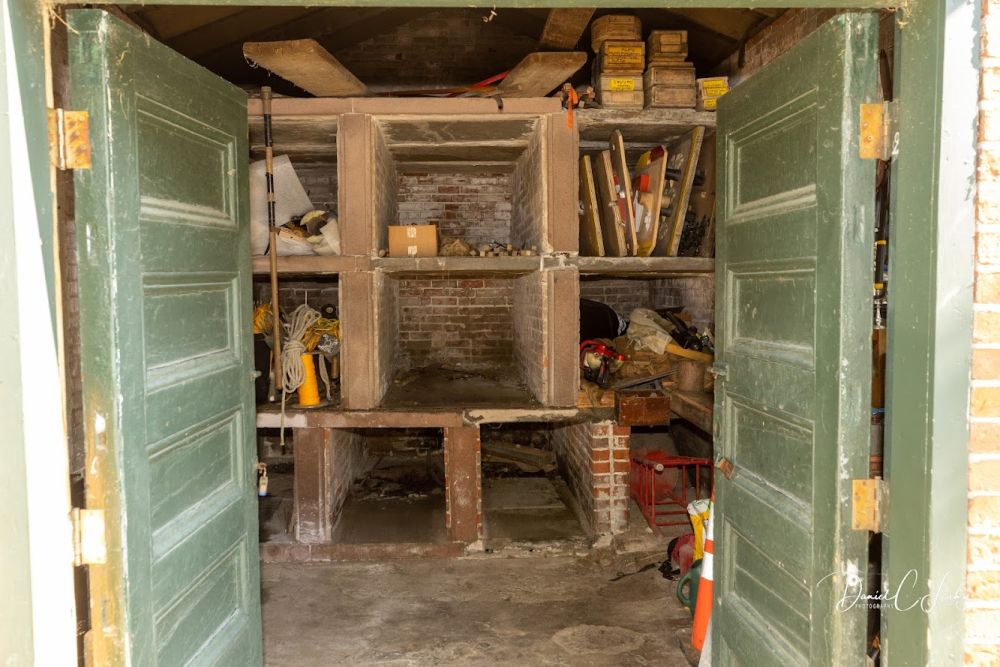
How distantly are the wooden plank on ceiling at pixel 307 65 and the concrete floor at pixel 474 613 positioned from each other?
10.4 ft

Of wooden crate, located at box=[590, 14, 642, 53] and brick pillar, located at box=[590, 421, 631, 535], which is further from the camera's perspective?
brick pillar, located at box=[590, 421, 631, 535]

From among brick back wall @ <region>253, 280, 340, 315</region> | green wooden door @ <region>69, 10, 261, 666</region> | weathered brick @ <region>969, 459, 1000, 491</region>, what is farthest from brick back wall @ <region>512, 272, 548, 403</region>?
weathered brick @ <region>969, 459, 1000, 491</region>

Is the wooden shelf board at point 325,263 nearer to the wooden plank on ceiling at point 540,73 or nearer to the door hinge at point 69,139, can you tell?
the wooden plank on ceiling at point 540,73

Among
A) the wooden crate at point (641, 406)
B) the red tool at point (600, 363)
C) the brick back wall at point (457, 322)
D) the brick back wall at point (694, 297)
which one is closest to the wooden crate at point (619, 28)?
the brick back wall at point (694, 297)

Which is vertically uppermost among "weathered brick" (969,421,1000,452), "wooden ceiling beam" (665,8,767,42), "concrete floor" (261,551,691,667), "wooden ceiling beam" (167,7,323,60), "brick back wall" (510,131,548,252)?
"wooden ceiling beam" (167,7,323,60)

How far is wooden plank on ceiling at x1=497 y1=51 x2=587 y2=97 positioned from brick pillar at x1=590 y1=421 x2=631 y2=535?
232cm

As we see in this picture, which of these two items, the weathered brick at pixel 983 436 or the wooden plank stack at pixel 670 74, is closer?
the weathered brick at pixel 983 436

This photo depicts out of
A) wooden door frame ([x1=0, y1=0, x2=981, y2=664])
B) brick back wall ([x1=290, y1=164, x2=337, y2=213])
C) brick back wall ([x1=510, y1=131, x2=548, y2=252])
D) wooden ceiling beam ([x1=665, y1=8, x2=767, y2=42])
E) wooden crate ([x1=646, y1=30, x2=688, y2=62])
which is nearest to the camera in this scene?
wooden door frame ([x1=0, y1=0, x2=981, y2=664])

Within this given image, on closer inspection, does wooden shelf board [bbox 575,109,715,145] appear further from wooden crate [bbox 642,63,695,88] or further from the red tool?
the red tool

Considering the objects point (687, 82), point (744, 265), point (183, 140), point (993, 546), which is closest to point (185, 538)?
point (183, 140)

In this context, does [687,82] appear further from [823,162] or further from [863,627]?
[863,627]

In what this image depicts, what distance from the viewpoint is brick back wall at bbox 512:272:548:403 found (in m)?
4.59

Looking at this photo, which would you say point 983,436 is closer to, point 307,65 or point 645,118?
point 645,118

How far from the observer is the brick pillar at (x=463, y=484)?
15.2 feet
